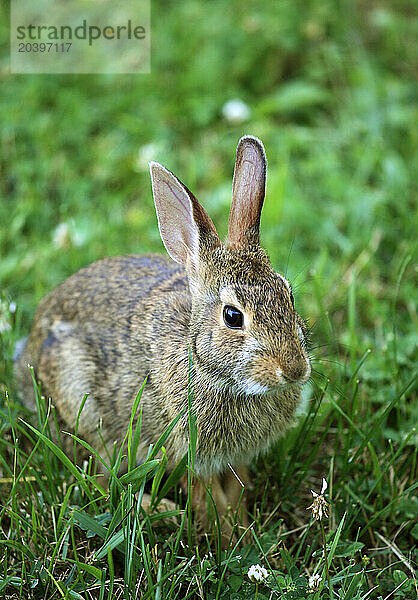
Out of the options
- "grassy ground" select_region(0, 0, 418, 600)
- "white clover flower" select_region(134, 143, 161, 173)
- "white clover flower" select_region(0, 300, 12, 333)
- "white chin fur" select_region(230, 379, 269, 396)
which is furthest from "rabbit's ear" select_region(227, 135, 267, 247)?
"white clover flower" select_region(134, 143, 161, 173)

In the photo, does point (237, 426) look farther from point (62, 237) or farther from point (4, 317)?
point (62, 237)

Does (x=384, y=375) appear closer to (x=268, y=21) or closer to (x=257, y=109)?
(x=257, y=109)

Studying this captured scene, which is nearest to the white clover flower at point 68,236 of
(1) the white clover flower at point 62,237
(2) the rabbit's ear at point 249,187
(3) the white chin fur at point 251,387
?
(1) the white clover flower at point 62,237

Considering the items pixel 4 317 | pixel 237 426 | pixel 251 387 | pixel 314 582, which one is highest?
pixel 4 317

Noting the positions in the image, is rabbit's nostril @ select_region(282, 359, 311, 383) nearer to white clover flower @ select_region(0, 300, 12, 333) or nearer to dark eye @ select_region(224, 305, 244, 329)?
dark eye @ select_region(224, 305, 244, 329)

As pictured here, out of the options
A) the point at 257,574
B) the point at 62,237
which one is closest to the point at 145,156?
the point at 62,237

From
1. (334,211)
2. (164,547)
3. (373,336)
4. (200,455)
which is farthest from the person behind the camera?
(334,211)

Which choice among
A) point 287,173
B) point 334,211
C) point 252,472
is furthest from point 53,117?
point 252,472
